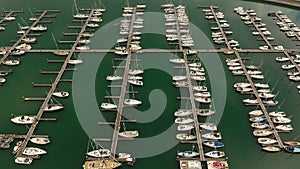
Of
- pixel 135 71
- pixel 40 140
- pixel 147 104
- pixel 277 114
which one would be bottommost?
pixel 277 114

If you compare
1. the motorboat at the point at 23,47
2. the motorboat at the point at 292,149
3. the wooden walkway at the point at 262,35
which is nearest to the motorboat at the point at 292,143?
the motorboat at the point at 292,149

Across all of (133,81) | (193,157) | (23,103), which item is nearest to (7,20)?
(23,103)

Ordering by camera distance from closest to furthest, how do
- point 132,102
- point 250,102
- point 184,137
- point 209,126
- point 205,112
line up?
1. point 184,137
2. point 209,126
3. point 205,112
4. point 132,102
5. point 250,102

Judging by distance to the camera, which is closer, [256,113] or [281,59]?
[256,113]

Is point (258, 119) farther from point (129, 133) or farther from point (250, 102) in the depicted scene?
point (129, 133)

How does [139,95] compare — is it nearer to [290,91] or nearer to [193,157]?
[193,157]

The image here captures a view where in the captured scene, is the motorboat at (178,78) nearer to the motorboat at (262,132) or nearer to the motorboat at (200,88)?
the motorboat at (200,88)

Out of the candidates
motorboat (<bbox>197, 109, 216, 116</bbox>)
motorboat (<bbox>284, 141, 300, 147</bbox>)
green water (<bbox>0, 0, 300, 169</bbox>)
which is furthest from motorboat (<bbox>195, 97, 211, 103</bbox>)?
motorboat (<bbox>284, 141, 300, 147</bbox>)

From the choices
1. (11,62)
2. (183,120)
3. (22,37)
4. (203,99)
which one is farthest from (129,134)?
(22,37)

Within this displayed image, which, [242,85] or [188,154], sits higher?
[242,85]
